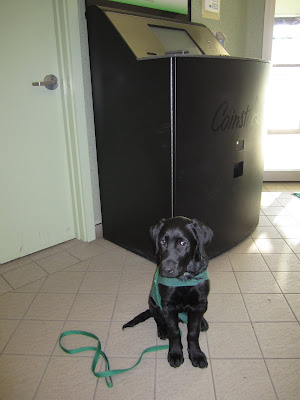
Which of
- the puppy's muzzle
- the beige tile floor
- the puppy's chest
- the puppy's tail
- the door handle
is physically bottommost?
the beige tile floor

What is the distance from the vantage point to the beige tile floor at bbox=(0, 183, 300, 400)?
131cm

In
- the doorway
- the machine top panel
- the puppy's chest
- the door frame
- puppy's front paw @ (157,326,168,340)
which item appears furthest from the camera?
the doorway

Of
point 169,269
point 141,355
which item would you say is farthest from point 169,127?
point 141,355

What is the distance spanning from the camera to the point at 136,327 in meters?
1.66

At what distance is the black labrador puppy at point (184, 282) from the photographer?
1335mm

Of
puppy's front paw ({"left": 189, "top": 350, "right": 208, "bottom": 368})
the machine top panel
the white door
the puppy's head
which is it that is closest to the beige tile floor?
puppy's front paw ({"left": 189, "top": 350, "right": 208, "bottom": 368})

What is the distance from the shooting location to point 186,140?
1.89m

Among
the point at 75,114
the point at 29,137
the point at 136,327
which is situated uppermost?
the point at 75,114

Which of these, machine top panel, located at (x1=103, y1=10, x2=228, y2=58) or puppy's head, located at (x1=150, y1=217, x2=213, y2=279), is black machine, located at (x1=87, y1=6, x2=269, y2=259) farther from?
puppy's head, located at (x1=150, y1=217, x2=213, y2=279)

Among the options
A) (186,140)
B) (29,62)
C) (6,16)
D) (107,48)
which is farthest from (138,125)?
(6,16)

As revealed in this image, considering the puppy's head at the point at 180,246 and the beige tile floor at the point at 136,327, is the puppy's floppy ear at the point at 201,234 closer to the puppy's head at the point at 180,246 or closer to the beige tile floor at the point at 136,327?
the puppy's head at the point at 180,246

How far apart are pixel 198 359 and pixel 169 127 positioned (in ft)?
3.97

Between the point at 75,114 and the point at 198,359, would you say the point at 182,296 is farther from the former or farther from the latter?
the point at 75,114

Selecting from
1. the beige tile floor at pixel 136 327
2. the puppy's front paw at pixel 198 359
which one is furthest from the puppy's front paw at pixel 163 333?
the puppy's front paw at pixel 198 359
